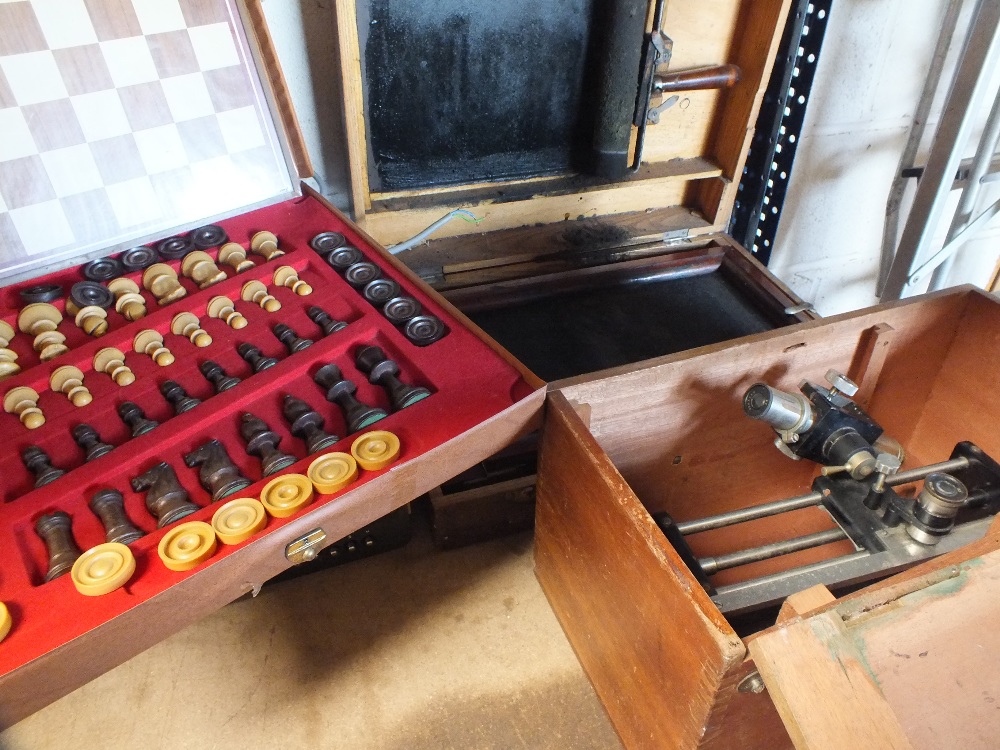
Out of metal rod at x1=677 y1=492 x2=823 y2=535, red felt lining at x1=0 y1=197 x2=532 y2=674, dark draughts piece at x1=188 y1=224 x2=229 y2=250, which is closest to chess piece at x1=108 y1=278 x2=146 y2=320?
red felt lining at x1=0 y1=197 x2=532 y2=674

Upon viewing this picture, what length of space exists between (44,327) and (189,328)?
0.64 feet

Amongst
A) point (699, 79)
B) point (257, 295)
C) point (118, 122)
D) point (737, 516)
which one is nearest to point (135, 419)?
point (257, 295)

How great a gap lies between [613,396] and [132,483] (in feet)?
2.05

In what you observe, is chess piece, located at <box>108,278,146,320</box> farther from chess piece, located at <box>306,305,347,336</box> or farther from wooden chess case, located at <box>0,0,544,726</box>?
chess piece, located at <box>306,305,347,336</box>

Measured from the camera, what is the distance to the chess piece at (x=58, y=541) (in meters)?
0.68

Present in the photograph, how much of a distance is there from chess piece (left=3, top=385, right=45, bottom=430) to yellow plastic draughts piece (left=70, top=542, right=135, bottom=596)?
25cm

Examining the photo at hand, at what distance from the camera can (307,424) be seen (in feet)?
2.76

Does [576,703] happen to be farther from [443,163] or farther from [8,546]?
[443,163]

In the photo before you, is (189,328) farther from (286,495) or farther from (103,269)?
(286,495)

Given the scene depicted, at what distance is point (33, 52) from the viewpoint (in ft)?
3.01

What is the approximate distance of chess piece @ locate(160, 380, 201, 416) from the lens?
86 cm

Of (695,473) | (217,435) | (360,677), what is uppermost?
(217,435)

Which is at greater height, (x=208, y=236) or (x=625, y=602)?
(x=208, y=236)

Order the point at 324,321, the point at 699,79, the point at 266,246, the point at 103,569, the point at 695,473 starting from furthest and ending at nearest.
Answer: the point at 699,79 → the point at 695,473 → the point at 266,246 → the point at 324,321 → the point at 103,569
